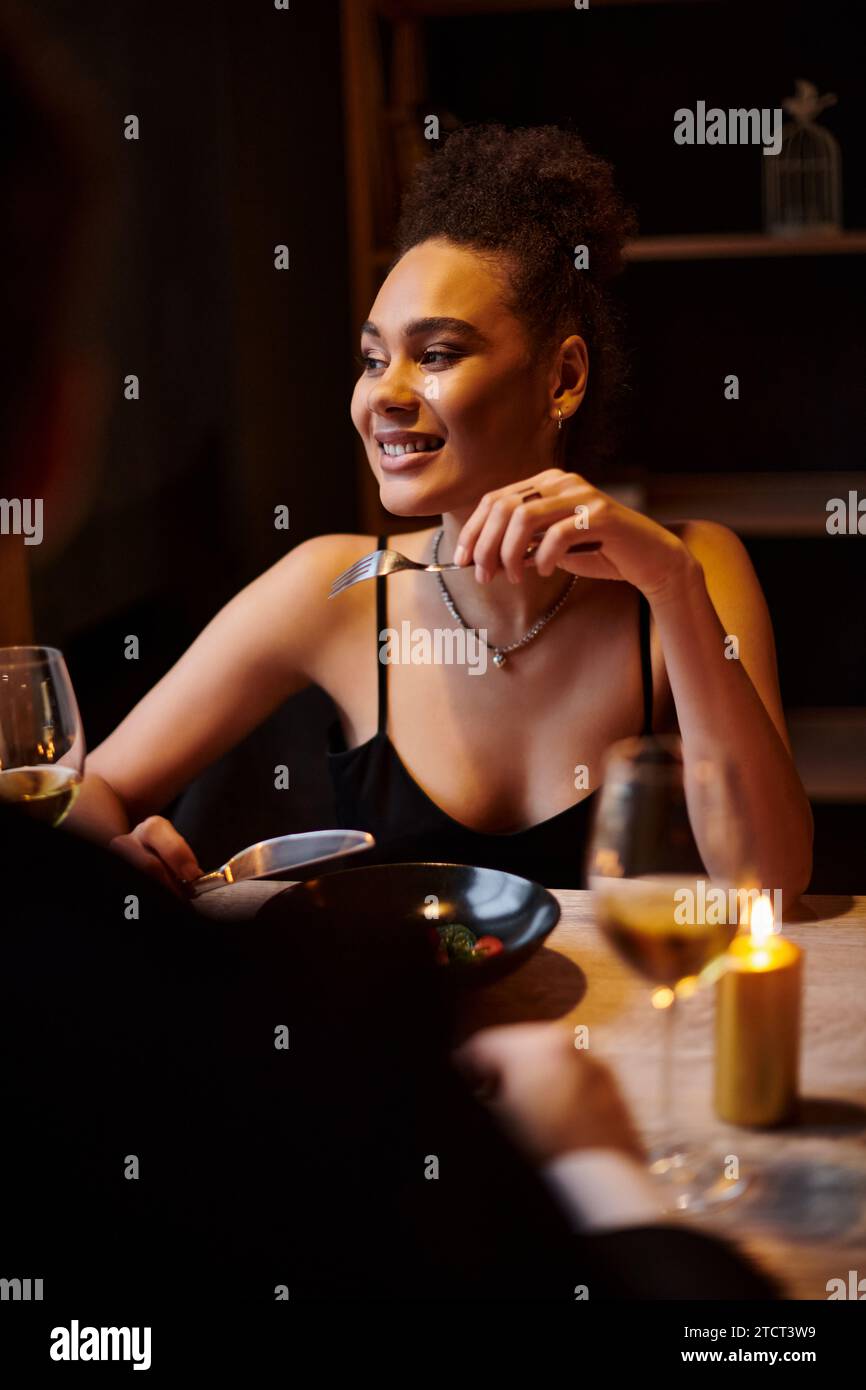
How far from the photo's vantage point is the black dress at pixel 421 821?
134 cm

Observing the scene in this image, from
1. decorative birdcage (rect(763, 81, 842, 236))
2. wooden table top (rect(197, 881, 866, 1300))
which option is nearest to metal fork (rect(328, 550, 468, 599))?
wooden table top (rect(197, 881, 866, 1300))

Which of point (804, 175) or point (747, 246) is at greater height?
point (804, 175)

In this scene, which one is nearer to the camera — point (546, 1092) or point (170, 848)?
point (546, 1092)

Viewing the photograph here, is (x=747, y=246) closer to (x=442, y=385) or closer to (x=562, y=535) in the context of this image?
(x=442, y=385)

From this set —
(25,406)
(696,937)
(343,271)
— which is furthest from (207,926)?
(343,271)

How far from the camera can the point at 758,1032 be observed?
2.28 feet

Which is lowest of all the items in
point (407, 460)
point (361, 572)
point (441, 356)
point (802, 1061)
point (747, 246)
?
point (802, 1061)

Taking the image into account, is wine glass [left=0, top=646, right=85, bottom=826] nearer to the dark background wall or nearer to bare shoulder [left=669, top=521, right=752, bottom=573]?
bare shoulder [left=669, top=521, right=752, bottom=573]

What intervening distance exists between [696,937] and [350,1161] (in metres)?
0.23

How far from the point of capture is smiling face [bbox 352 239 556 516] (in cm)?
130

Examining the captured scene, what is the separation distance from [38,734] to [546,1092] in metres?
0.48

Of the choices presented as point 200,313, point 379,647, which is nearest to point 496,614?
point 379,647

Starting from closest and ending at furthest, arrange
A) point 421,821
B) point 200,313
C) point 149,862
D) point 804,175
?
point 149,862 < point 421,821 < point 200,313 < point 804,175

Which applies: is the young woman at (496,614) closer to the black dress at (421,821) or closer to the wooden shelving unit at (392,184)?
the black dress at (421,821)
